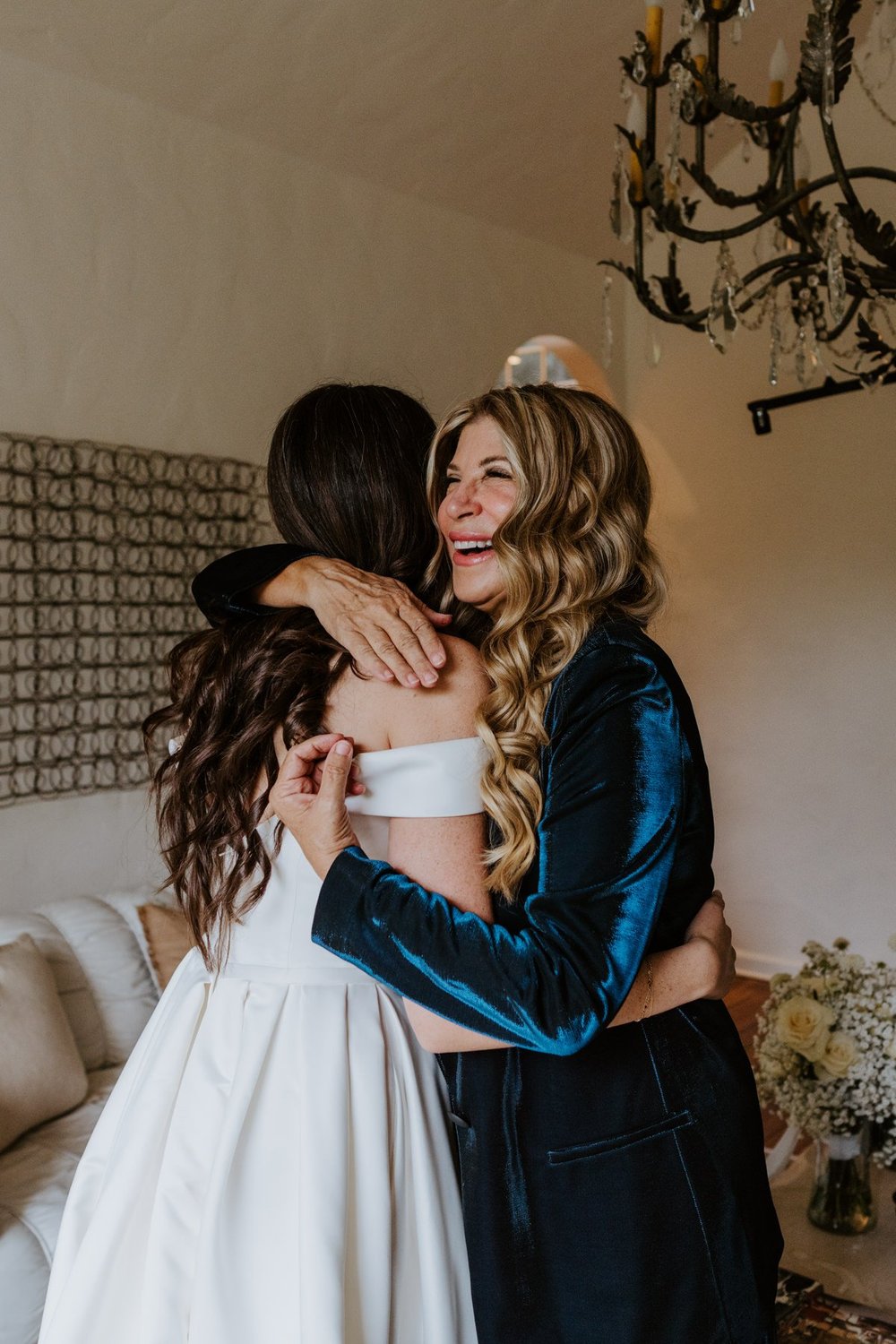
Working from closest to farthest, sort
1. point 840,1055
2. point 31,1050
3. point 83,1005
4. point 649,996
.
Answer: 1. point 649,996
2. point 840,1055
3. point 31,1050
4. point 83,1005

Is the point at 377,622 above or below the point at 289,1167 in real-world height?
above

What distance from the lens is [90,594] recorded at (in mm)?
3178

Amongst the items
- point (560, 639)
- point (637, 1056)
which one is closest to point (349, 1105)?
point (637, 1056)

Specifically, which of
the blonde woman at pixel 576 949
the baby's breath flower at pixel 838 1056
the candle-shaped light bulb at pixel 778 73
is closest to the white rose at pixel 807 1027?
the baby's breath flower at pixel 838 1056

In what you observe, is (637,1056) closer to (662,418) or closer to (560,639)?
(560,639)

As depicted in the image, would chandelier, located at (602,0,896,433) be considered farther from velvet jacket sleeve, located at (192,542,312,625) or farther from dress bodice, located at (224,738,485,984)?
dress bodice, located at (224,738,485,984)

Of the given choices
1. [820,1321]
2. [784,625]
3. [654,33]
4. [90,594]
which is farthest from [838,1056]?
[784,625]

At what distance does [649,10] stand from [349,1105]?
2.00m

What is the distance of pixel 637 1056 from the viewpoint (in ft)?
3.92

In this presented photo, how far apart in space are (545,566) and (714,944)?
452mm

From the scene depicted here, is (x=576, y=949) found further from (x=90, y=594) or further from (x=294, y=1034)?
(x=90, y=594)

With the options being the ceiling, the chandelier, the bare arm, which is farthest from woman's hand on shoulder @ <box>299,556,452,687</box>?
the ceiling

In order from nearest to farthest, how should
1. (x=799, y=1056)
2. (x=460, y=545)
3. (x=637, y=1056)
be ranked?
(x=637, y=1056)
(x=460, y=545)
(x=799, y=1056)

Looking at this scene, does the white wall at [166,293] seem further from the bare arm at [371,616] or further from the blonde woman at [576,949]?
the blonde woman at [576,949]
